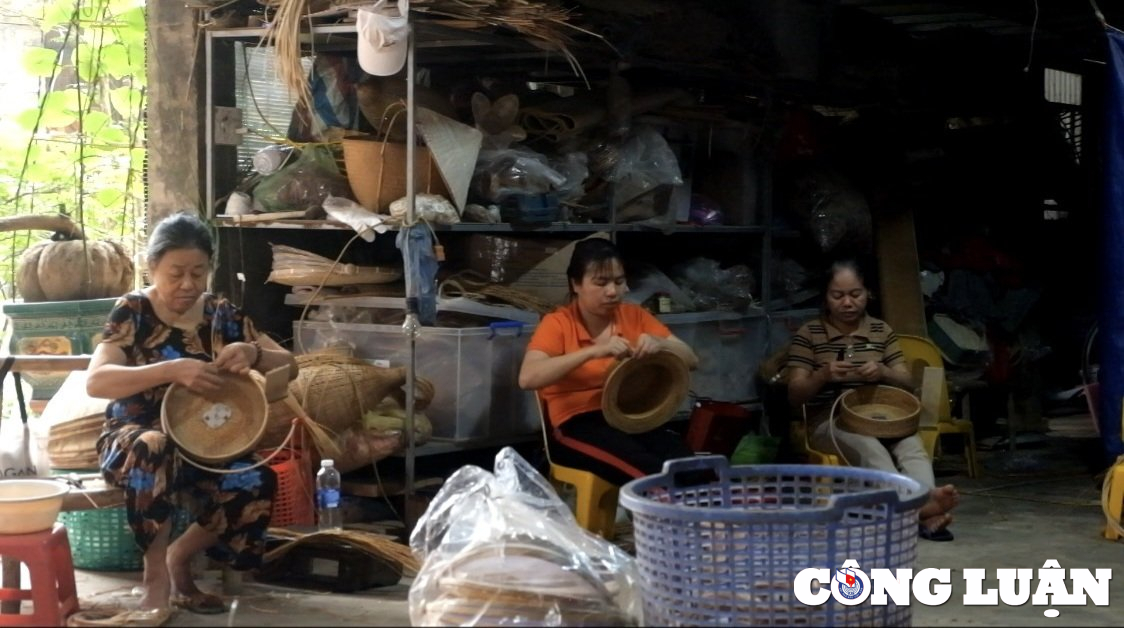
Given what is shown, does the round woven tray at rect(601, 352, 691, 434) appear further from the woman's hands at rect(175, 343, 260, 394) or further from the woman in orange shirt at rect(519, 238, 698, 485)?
the woman's hands at rect(175, 343, 260, 394)

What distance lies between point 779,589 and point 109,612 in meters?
2.21

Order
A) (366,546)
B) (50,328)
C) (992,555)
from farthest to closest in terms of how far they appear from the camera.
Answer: (50,328)
(992,555)
(366,546)

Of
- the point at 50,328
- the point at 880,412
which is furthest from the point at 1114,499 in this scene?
the point at 50,328

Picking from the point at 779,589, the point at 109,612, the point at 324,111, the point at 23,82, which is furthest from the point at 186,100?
the point at 779,589

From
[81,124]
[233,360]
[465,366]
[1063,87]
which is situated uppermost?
[1063,87]

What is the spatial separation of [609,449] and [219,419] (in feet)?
4.86

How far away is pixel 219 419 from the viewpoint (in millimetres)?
4809

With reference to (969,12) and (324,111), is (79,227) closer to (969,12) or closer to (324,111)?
(324,111)

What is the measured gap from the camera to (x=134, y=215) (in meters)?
8.43

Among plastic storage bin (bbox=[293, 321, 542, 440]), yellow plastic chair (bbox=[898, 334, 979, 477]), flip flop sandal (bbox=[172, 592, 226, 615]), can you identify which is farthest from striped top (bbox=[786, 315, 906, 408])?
flip flop sandal (bbox=[172, 592, 226, 615])

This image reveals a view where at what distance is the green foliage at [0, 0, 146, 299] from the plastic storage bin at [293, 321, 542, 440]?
1.89m

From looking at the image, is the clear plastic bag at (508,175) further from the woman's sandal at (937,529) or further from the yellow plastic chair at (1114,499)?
the yellow plastic chair at (1114,499)

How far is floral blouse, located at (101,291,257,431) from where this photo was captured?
15.7 feet

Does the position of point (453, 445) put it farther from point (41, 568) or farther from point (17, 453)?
point (41, 568)
